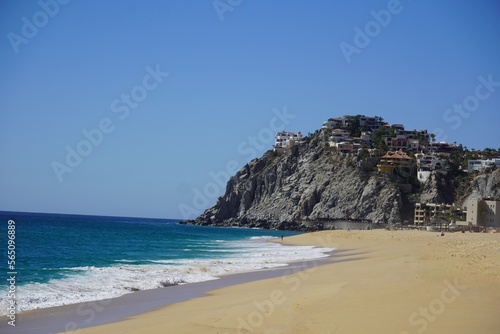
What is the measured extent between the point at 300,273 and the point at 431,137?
125625mm

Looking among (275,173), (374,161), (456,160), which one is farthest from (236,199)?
(456,160)

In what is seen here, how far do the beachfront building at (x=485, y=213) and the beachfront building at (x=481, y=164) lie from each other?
26050 millimetres

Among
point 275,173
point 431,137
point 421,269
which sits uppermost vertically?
point 431,137

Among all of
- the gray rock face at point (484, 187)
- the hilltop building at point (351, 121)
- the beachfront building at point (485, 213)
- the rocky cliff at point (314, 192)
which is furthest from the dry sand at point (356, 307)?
the hilltop building at point (351, 121)

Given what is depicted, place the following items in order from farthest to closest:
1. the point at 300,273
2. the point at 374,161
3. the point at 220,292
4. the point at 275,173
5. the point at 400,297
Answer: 1. the point at 275,173
2. the point at 374,161
3. the point at 300,273
4. the point at 220,292
5. the point at 400,297

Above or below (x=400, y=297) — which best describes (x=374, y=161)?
above

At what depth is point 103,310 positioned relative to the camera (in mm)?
14297

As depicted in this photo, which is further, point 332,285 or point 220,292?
point 220,292

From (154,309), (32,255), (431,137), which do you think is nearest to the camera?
(154,309)

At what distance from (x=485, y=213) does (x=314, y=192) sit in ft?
135

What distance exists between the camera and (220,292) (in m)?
17.7

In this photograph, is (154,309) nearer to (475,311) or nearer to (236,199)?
(475,311)

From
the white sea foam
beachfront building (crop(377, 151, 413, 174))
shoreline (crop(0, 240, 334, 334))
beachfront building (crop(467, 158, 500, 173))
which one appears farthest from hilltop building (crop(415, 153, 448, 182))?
shoreline (crop(0, 240, 334, 334))

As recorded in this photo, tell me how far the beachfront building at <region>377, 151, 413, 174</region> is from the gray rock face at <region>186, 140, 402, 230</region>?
3713 mm
